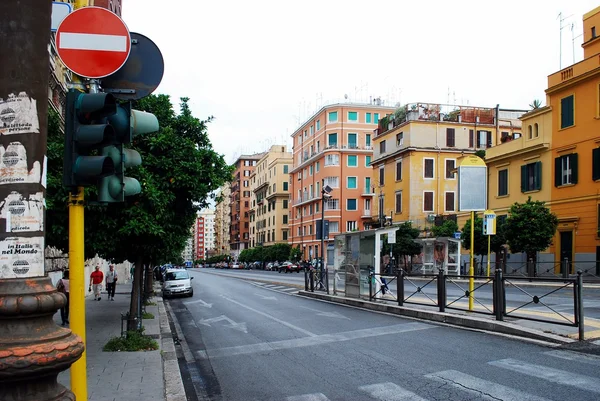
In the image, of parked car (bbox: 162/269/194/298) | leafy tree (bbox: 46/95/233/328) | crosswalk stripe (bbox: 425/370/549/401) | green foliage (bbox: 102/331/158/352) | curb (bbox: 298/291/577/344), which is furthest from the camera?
parked car (bbox: 162/269/194/298)

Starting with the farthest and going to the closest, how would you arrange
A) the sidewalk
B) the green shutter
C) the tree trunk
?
the green shutter
the tree trunk
the sidewalk

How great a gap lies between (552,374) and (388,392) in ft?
8.24

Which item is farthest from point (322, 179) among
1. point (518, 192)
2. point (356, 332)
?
point (356, 332)

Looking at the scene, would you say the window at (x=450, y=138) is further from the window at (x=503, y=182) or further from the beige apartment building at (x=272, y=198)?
the beige apartment building at (x=272, y=198)

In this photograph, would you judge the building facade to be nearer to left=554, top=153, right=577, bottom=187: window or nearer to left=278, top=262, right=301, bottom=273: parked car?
left=278, top=262, right=301, bottom=273: parked car

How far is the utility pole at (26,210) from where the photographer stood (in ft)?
8.95

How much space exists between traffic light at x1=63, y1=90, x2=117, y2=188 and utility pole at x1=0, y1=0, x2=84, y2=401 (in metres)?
0.92

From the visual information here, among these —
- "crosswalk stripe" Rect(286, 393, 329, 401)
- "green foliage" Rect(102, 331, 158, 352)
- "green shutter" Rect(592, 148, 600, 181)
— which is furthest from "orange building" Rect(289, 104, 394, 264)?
"crosswalk stripe" Rect(286, 393, 329, 401)

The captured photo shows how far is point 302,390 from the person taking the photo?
741 centimetres

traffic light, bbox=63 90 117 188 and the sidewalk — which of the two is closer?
traffic light, bbox=63 90 117 188

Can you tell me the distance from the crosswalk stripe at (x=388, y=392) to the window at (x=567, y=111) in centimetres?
3224

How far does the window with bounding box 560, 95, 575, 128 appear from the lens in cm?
3419

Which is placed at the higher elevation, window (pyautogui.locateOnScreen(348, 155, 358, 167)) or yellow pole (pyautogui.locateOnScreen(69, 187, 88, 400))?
window (pyautogui.locateOnScreen(348, 155, 358, 167))

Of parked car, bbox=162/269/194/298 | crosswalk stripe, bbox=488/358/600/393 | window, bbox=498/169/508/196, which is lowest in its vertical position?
parked car, bbox=162/269/194/298
